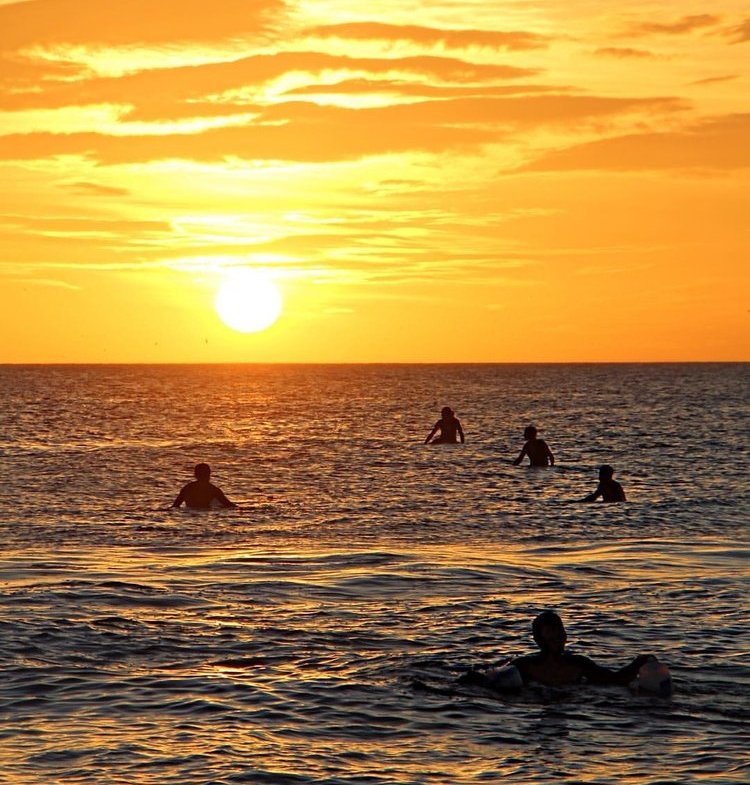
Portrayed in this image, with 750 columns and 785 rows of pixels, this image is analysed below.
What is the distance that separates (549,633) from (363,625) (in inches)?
152

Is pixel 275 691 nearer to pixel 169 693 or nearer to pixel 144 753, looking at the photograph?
pixel 169 693

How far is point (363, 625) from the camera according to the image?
16.5 metres

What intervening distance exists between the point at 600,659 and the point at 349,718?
→ 3.68 metres

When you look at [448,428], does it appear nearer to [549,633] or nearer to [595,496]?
[595,496]

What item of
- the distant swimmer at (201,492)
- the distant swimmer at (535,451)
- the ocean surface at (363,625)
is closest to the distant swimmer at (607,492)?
the ocean surface at (363,625)

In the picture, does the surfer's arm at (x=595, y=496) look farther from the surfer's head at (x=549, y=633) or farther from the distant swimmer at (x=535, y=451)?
the surfer's head at (x=549, y=633)

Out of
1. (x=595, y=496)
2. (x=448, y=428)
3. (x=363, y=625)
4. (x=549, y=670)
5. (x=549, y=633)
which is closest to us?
(x=549, y=633)

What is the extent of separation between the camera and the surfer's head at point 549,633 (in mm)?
13289

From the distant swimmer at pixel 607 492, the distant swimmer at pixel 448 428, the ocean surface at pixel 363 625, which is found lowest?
the ocean surface at pixel 363 625

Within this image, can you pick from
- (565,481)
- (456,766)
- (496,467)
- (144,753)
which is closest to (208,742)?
(144,753)

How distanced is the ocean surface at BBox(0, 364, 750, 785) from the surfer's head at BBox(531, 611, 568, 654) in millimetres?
460

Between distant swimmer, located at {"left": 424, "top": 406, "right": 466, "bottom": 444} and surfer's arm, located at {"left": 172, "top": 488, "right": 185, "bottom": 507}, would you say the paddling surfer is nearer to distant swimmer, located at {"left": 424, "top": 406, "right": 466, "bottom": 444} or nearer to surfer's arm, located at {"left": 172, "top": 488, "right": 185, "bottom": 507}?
surfer's arm, located at {"left": 172, "top": 488, "right": 185, "bottom": 507}

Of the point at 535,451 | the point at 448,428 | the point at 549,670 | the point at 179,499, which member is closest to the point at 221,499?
the point at 179,499

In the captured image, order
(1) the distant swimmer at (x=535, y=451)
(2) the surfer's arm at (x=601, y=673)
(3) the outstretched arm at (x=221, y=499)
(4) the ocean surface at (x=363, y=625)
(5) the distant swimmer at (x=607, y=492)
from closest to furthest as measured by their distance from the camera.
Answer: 1. (4) the ocean surface at (x=363, y=625)
2. (2) the surfer's arm at (x=601, y=673)
3. (3) the outstretched arm at (x=221, y=499)
4. (5) the distant swimmer at (x=607, y=492)
5. (1) the distant swimmer at (x=535, y=451)
